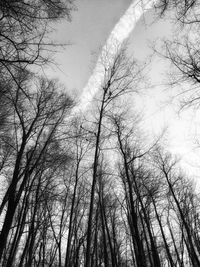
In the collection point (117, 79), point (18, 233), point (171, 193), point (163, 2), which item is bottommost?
point (18, 233)

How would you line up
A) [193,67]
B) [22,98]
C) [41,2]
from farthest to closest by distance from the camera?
[22,98]
[193,67]
[41,2]

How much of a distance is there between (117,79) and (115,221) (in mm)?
15419

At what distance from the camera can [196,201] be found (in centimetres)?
1756

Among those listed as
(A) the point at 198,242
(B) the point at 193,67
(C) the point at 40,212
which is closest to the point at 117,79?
(B) the point at 193,67

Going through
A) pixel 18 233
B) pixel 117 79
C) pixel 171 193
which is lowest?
pixel 18 233

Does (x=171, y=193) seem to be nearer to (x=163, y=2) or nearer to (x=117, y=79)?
(x=117, y=79)

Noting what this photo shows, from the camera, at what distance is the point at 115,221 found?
704 inches

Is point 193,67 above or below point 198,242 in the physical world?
above

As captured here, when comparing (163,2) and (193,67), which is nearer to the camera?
(163,2)

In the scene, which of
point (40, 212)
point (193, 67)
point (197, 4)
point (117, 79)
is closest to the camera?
point (197, 4)

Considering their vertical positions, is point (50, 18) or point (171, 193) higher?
point (171, 193)

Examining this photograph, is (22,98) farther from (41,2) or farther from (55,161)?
(41,2)

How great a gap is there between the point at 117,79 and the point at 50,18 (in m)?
4.68

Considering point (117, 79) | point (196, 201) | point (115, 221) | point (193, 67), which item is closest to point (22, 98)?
point (117, 79)
